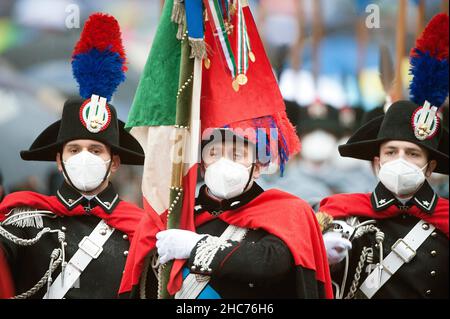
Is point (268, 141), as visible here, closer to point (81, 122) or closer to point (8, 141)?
point (81, 122)

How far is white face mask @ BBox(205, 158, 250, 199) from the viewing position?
6504 millimetres

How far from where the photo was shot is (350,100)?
12961 millimetres

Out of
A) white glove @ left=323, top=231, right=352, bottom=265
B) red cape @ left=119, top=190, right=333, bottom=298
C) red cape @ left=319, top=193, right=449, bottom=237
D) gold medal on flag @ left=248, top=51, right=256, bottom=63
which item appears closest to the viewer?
red cape @ left=119, top=190, right=333, bottom=298

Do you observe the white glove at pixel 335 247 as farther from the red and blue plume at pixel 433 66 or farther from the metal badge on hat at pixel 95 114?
the metal badge on hat at pixel 95 114

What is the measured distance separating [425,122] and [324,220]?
880mm

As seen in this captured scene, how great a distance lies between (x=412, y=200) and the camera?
292 inches

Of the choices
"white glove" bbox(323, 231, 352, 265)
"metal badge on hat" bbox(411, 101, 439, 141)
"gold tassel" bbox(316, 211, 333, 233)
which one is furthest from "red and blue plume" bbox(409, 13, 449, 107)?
"white glove" bbox(323, 231, 352, 265)

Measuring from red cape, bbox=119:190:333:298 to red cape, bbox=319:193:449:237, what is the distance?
3.07 ft

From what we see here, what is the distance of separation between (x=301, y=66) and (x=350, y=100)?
2.18 ft

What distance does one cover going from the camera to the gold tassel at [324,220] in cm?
721

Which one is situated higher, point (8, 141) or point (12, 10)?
point (12, 10)

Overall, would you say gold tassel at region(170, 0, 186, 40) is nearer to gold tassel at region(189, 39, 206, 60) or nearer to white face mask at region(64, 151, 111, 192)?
gold tassel at region(189, 39, 206, 60)

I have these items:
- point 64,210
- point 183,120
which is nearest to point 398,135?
point 183,120

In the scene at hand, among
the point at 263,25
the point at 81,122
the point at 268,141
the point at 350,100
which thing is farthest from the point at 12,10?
the point at 268,141
